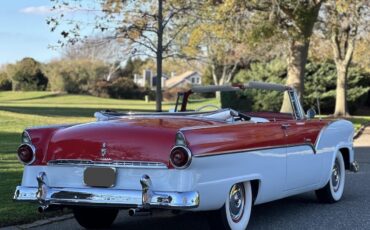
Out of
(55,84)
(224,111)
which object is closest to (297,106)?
(224,111)

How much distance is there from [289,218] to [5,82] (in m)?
77.1

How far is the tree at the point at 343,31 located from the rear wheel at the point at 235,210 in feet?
57.0

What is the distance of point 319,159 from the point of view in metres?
7.46

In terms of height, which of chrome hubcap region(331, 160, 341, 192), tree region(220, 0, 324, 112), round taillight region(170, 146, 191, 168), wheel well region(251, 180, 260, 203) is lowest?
chrome hubcap region(331, 160, 341, 192)

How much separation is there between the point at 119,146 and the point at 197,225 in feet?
5.54

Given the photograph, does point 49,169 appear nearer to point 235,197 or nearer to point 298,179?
point 235,197

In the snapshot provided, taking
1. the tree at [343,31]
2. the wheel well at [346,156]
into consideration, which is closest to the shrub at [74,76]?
the tree at [343,31]

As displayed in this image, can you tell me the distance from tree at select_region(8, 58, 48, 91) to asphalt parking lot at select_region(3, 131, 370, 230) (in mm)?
71609

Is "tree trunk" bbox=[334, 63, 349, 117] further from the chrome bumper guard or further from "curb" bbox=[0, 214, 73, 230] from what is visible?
the chrome bumper guard

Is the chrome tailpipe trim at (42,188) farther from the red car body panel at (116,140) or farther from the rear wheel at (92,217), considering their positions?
the rear wheel at (92,217)

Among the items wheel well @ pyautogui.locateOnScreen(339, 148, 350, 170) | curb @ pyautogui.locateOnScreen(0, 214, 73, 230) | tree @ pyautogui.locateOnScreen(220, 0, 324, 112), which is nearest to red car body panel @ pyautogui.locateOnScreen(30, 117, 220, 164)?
curb @ pyautogui.locateOnScreen(0, 214, 73, 230)

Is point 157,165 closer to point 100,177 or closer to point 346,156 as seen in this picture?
point 100,177

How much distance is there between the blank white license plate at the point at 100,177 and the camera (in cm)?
531

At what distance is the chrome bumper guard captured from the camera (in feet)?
16.6
